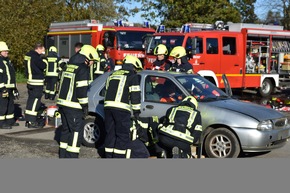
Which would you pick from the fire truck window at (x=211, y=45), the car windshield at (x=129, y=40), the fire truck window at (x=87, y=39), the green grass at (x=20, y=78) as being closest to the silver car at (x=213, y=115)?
the fire truck window at (x=211, y=45)

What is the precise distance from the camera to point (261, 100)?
58.4 feet

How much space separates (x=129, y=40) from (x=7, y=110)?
876cm

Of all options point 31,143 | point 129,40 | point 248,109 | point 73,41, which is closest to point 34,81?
point 31,143

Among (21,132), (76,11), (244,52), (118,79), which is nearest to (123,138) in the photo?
(118,79)

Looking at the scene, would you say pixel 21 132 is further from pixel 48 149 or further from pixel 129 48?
pixel 129 48

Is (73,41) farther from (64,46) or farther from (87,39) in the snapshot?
(87,39)

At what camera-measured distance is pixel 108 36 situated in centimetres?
1873

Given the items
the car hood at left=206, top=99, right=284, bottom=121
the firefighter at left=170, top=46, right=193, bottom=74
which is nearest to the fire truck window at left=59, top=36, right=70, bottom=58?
the firefighter at left=170, top=46, right=193, bottom=74

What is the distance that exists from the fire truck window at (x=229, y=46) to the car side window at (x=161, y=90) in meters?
8.63

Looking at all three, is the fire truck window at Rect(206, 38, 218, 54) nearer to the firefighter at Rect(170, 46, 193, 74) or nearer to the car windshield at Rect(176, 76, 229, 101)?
the firefighter at Rect(170, 46, 193, 74)

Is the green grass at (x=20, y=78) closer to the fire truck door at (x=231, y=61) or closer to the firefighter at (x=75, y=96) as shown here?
the fire truck door at (x=231, y=61)

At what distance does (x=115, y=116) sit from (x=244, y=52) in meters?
11.1

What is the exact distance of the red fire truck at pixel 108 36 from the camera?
60.5 ft

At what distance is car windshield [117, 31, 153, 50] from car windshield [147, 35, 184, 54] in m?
2.43
